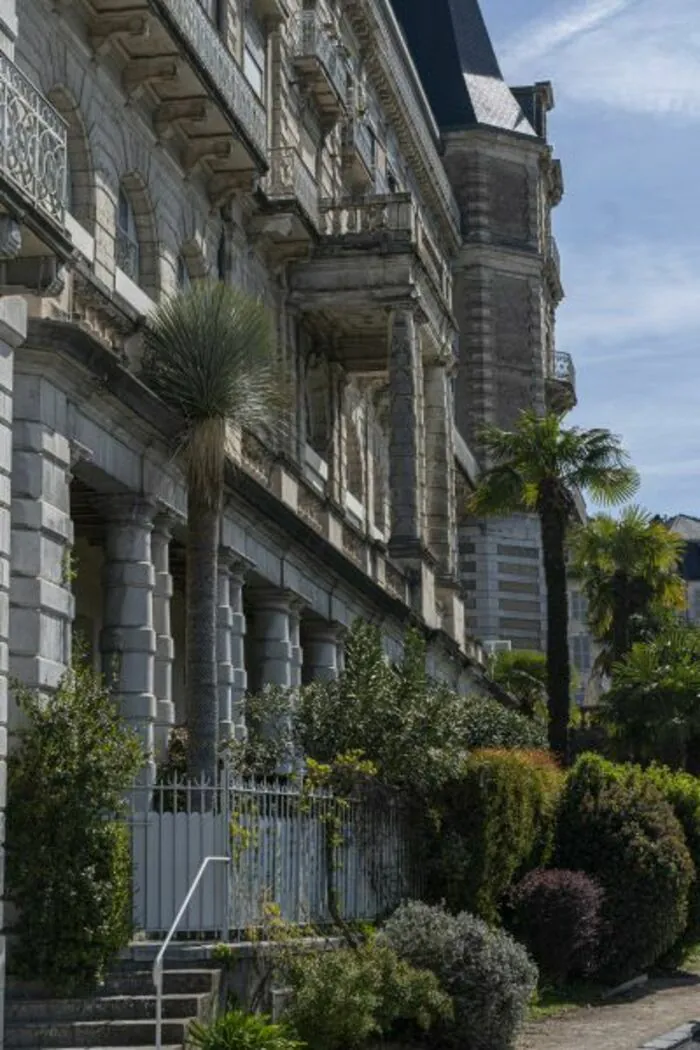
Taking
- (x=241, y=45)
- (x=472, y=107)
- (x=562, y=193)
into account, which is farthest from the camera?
(x=562, y=193)

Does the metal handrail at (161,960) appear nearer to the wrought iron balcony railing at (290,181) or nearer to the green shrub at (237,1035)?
the green shrub at (237,1035)

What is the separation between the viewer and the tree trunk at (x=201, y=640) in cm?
2161

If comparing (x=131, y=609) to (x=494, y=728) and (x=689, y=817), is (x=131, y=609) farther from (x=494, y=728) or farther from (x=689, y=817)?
(x=689, y=817)

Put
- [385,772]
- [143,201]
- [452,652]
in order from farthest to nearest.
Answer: [452,652] → [143,201] → [385,772]

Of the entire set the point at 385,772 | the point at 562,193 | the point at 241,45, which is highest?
the point at 562,193

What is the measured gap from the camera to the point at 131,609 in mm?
23031

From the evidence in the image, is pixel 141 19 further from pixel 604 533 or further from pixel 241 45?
pixel 604 533

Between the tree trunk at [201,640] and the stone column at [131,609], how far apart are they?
1.11 metres

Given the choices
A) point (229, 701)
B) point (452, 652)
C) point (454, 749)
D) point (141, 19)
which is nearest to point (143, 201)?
point (141, 19)

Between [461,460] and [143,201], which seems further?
[461,460]

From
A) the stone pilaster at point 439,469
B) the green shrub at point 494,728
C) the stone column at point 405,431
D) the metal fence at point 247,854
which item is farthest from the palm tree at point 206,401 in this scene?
the stone pilaster at point 439,469

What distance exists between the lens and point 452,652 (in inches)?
1747

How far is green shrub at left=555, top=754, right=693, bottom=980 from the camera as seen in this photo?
88.5 feet

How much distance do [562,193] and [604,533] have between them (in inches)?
1192
